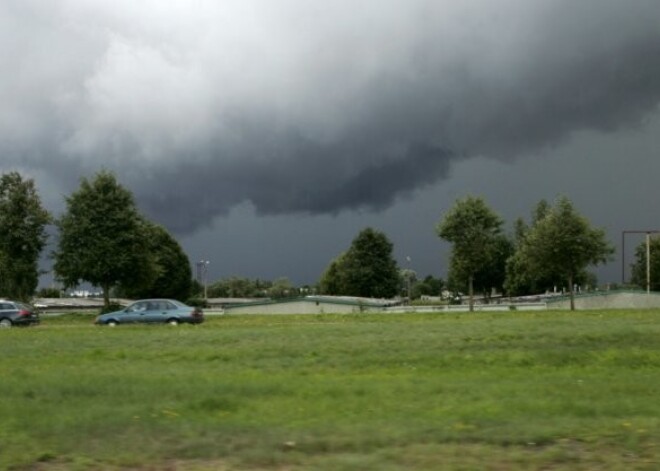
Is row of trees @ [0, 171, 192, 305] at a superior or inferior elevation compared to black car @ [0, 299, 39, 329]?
superior

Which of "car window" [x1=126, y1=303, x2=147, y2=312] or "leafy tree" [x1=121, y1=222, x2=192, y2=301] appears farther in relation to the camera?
"leafy tree" [x1=121, y1=222, x2=192, y2=301]

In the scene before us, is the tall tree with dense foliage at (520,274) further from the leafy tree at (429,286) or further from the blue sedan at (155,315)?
the blue sedan at (155,315)

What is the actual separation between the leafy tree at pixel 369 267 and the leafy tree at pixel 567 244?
48.8m

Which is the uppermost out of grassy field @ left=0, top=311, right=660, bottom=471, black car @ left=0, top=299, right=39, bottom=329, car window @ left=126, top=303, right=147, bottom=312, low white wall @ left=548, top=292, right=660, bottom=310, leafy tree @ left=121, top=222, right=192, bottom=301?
leafy tree @ left=121, top=222, right=192, bottom=301

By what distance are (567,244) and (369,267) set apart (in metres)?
50.7

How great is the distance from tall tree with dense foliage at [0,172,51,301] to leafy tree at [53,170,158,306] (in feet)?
9.46

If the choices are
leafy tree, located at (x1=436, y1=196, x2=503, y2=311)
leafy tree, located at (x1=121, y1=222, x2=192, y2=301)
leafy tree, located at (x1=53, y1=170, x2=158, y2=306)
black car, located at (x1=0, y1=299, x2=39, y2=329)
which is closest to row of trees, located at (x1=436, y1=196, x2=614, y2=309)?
leafy tree, located at (x1=436, y1=196, x2=503, y2=311)

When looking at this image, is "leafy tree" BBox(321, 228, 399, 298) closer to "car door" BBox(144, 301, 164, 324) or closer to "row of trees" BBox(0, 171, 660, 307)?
"row of trees" BBox(0, 171, 660, 307)

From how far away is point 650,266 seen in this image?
109m

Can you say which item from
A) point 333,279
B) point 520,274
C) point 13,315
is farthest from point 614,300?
point 333,279

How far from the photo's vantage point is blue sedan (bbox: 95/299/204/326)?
44.4 m

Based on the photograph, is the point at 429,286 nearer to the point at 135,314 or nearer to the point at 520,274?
the point at 520,274

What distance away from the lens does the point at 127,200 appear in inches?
2464

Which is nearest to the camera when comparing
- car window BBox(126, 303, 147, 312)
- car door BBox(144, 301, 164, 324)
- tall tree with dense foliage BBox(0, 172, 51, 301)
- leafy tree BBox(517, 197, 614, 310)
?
car door BBox(144, 301, 164, 324)
